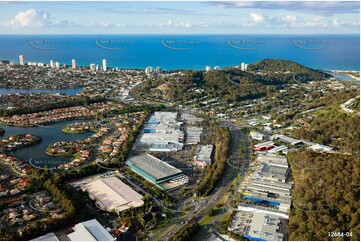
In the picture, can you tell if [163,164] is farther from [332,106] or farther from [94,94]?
[94,94]

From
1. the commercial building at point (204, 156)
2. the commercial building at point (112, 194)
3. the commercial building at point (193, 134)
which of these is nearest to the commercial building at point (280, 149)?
the commercial building at point (204, 156)

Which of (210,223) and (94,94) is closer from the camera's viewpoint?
(210,223)

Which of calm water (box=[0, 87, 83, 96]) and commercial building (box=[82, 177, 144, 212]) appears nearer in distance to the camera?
commercial building (box=[82, 177, 144, 212])

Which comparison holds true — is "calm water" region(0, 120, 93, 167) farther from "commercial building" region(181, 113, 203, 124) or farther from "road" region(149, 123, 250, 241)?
"road" region(149, 123, 250, 241)

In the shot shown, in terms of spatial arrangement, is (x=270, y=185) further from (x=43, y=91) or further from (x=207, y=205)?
(x=43, y=91)

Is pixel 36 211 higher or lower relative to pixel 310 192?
lower

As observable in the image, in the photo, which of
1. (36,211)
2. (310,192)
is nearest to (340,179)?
(310,192)

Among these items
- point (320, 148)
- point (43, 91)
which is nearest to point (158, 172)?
point (320, 148)

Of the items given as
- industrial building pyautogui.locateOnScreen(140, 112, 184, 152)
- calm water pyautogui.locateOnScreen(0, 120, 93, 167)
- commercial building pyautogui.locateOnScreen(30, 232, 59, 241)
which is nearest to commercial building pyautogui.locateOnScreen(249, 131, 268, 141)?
industrial building pyautogui.locateOnScreen(140, 112, 184, 152)
